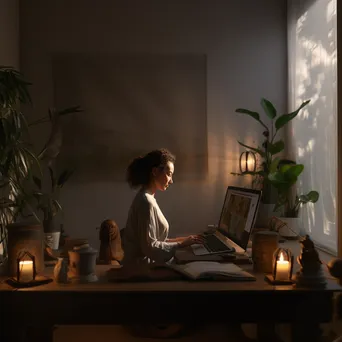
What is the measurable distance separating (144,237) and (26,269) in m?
0.59

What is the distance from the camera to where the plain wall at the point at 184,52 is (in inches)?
166

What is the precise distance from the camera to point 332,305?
182 centimetres

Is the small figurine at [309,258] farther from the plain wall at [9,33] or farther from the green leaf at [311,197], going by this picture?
the plain wall at [9,33]

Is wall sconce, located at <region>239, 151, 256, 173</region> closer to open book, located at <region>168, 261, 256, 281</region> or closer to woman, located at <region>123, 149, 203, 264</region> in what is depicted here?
woman, located at <region>123, 149, 203, 264</region>

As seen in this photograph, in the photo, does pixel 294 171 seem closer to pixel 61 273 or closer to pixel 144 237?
pixel 144 237

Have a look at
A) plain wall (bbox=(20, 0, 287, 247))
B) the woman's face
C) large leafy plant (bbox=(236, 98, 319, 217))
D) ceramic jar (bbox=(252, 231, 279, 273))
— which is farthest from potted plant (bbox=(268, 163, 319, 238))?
ceramic jar (bbox=(252, 231, 279, 273))

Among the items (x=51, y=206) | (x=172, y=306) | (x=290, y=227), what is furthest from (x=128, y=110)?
(x=172, y=306)

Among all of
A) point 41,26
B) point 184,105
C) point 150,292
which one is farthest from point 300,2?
point 150,292

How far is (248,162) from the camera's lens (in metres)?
4.14

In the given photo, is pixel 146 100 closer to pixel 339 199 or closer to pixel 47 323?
pixel 339 199

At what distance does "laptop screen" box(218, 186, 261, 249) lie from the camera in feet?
7.32

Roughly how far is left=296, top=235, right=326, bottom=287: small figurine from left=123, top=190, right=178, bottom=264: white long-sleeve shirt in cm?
64

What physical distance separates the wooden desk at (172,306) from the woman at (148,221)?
275 millimetres

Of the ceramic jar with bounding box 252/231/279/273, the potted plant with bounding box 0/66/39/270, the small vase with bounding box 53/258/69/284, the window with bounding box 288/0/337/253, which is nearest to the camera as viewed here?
Result: the small vase with bounding box 53/258/69/284
